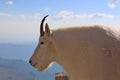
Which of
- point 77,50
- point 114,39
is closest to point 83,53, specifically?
point 77,50

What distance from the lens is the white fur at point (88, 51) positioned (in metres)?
8.26

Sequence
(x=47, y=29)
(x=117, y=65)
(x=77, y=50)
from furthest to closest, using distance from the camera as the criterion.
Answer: (x=47, y=29), (x=77, y=50), (x=117, y=65)

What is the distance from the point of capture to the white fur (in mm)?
8258

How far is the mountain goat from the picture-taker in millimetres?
8266

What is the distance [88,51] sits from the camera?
8523 mm

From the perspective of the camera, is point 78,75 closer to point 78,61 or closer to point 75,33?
point 78,61

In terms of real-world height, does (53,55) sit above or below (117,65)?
above

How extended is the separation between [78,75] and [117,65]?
36.9 inches

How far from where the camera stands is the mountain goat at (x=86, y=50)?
27.1 ft

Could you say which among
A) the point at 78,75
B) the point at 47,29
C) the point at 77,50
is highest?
the point at 47,29

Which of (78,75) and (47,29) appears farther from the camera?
(47,29)

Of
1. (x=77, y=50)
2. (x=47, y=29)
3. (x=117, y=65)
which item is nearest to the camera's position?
(x=117, y=65)

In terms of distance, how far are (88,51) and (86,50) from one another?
0.05 m

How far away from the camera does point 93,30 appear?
8.64 meters
